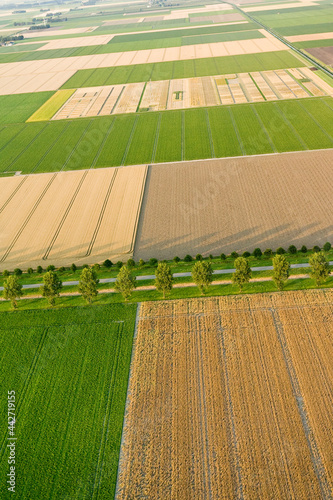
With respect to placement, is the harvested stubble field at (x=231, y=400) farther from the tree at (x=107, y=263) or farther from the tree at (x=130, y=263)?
the tree at (x=107, y=263)

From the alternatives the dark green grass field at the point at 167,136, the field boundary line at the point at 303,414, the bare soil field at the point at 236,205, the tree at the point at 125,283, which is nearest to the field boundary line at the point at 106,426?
the tree at the point at 125,283

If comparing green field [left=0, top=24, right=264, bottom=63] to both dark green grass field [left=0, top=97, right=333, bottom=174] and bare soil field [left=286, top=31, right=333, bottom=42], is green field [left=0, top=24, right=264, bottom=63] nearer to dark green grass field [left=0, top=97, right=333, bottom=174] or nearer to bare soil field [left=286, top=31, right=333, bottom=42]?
bare soil field [left=286, top=31, right=333, bottom=42]

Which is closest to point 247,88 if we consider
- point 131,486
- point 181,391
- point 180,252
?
point 180,252

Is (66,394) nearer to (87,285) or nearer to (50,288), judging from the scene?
(87,285)

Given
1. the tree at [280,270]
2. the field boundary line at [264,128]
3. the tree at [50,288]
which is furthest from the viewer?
the field boundary line at [264,128]

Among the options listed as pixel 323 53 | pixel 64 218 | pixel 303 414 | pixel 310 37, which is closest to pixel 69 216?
pixel 64 218

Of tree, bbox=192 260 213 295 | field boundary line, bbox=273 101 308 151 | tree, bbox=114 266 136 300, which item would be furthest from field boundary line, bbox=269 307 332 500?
field boundary line, bbox=273 101 308 151
